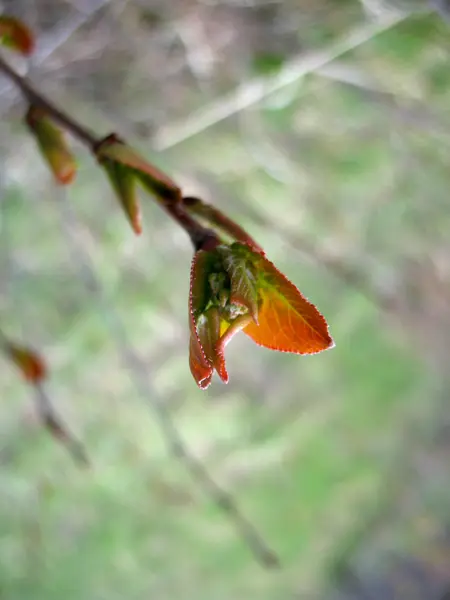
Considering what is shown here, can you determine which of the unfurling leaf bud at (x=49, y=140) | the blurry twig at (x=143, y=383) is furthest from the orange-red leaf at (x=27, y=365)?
the unfurling leaf bud at (x=49, y=140)

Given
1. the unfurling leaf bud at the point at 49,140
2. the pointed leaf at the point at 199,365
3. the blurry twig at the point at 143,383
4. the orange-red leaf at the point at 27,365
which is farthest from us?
the blurry twig at the point at 143,383

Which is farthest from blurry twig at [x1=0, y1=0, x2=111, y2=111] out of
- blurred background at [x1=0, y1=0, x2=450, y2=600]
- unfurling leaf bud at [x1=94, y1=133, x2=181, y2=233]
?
unfurling leaf bud at [x1=94, y1=133, x2=181, y2=233]

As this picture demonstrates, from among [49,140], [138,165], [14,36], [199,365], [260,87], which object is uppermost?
[260,87]

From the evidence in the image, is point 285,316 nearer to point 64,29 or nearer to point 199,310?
point 199,310

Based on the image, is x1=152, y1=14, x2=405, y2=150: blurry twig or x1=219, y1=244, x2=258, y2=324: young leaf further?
x1=152, y1=14, x2=405, y2=150: blurry twig

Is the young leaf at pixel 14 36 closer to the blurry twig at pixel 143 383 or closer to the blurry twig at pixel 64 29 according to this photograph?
the blurry twig at pixel 64 29

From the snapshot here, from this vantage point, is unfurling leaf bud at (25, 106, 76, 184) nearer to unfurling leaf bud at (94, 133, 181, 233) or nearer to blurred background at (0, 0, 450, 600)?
unfurling leaf bud at (94, 133, 181, 233)

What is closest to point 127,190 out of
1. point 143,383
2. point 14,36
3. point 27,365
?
point 14,36
